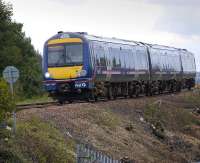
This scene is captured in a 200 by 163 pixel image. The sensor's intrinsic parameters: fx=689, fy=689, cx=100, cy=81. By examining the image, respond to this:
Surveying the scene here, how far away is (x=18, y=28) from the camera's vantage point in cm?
5325

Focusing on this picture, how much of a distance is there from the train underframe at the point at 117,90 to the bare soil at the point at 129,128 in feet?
3.52

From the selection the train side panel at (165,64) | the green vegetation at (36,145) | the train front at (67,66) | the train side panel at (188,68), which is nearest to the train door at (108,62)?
the train front at (67,66)

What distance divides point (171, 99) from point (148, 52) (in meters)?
3.26

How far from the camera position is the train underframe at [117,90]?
30125 mm

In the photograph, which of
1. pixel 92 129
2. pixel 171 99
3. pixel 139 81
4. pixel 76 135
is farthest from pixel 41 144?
pixel 171 99

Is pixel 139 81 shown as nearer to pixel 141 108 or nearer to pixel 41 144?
pixel 141 108

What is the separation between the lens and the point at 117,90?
114 ft

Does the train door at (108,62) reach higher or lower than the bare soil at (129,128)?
higher

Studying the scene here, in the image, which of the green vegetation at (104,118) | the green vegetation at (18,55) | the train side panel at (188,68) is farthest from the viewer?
the train side panel at (188,68)

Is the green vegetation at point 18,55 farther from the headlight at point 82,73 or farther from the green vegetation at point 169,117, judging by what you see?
the headlight at point 82,73

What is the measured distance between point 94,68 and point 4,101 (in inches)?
553

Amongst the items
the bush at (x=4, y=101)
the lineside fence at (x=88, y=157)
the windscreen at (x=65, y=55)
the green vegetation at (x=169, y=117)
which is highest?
the windscreen at (x=65, y=55)

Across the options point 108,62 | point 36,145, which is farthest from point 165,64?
point 36,145

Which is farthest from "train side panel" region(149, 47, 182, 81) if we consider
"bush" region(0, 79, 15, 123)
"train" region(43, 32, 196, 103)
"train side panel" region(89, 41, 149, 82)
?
"bush" region(0, 79, 15, 123)
